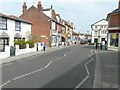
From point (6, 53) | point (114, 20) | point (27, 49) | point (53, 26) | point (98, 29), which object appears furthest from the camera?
point (98, 29)

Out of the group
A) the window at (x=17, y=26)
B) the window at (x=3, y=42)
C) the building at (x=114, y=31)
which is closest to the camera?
the window at (x=3, y=42)

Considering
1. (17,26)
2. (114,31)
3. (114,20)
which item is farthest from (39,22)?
(114,31)

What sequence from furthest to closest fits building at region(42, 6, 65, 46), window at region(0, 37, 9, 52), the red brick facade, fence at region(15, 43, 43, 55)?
building at region(42, 6, 65, 46) → the red brick facade → window at region(0, 37, 9, 52) → fence at region(15, 43, 43, 55)

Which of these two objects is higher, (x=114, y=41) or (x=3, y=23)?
(x=3, y=23)

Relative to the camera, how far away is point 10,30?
30000 millimetres

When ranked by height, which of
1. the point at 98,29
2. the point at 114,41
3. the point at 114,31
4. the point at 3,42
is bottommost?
the point at 3,42

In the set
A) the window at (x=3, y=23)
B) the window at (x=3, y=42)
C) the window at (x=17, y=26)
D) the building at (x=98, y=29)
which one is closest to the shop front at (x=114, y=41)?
the window at (x=17, y=26)

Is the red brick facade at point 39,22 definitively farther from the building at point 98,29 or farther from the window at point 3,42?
the building at point 98,29

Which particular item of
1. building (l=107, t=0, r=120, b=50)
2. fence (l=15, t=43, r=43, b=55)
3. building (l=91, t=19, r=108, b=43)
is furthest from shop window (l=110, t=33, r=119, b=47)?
building (l=91, t=19, r=108, b=43)

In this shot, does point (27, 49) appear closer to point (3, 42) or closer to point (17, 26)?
point (3, 42)

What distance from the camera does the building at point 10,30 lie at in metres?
27.6

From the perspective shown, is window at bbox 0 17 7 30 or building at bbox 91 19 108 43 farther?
building at bbox 91 19 108 43

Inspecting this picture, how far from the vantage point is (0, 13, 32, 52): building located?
27.6 metres

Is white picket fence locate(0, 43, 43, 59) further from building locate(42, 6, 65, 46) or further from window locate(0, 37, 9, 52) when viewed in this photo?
building locate(42, 6, 65, 46)
